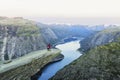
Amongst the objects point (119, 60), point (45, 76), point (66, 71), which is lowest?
point (45, 76)

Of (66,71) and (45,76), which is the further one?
(45,76)

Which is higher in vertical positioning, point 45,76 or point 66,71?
point 66,71

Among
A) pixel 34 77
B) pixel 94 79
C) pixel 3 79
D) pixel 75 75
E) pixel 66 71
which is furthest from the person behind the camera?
pixel 34 77

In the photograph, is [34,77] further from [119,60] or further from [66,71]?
[119,60]

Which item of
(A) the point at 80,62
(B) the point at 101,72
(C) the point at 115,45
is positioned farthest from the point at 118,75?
(C) the point at 115,45

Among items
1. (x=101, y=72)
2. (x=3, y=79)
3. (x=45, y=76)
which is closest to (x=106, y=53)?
(x=101, y=72)

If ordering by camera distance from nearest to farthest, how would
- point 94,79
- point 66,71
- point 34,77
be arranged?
point 94,79 < point 66,71 < point 34,77
